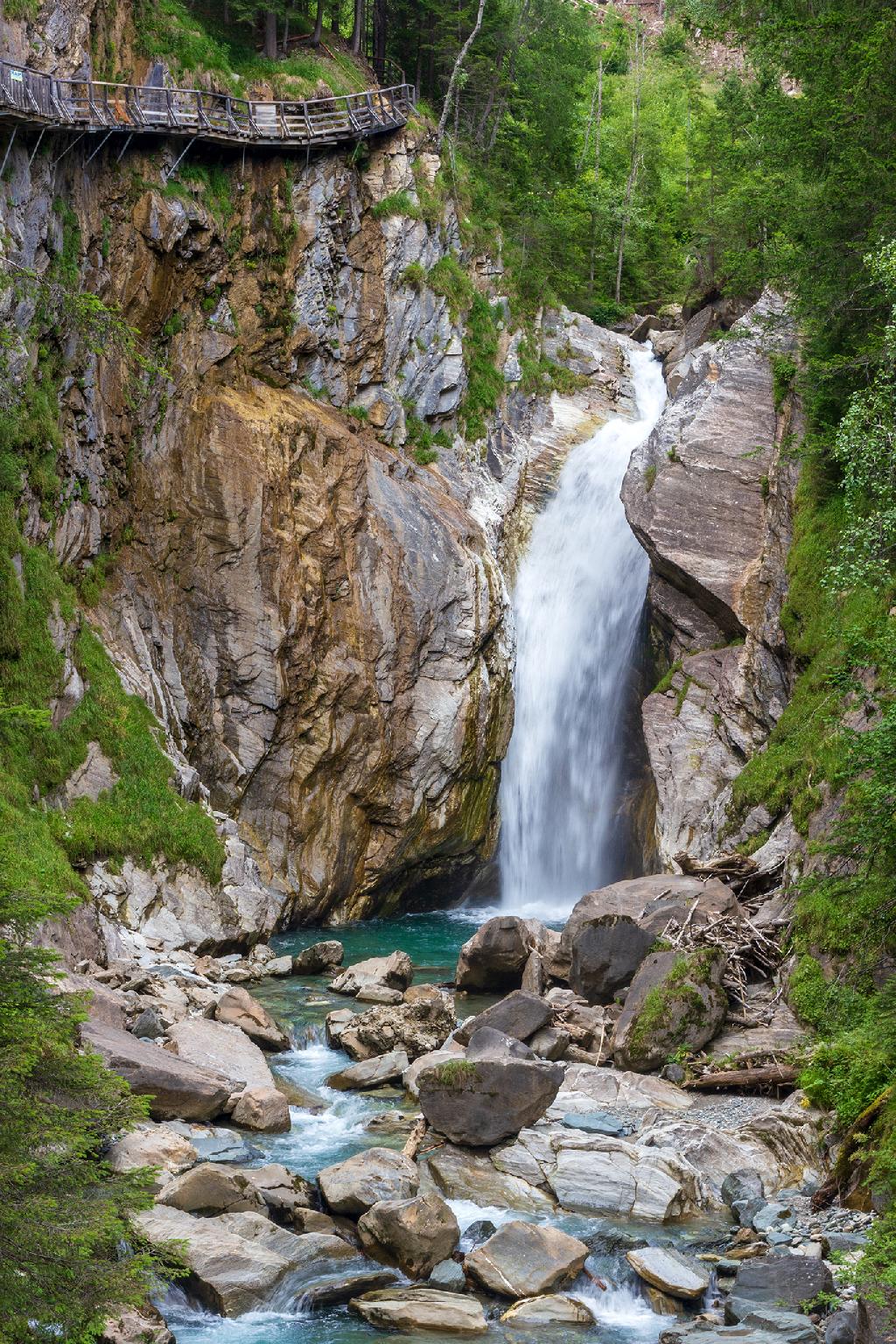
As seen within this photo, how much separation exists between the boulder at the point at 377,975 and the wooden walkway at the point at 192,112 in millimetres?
15555

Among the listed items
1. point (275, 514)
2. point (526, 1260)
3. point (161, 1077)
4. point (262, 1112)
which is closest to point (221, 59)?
point (275, 514)

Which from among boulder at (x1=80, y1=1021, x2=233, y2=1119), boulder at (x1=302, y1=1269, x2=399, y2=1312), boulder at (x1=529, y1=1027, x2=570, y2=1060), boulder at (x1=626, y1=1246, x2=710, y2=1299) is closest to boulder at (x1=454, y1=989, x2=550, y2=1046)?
boulder at (x1=529, y1=1027, x2=570, y2=1060)

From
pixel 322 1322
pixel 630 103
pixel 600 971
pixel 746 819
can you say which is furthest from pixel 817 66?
pixel 630 103

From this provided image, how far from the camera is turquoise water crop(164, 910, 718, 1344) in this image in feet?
27.5

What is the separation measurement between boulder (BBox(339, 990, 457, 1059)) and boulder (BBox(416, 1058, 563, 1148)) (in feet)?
9.01

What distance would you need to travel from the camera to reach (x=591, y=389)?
33438mm

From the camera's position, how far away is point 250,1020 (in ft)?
48.9

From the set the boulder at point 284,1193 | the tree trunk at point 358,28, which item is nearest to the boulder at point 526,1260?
the boulder at point 284,1193

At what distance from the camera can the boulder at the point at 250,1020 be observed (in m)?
14.8

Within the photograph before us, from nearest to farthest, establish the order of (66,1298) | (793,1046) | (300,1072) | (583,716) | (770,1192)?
1. (66,1298)
2. (770,1192)
3. (793,1046)
4. (300,1072)
5. (583,716)

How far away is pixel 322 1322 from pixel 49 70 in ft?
72.8

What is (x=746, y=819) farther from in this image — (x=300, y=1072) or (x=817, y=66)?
(x=817, y=66)

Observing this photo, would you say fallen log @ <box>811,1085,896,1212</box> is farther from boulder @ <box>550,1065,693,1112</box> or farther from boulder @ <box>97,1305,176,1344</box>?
boulder @ <box>97,1305,176,1344</box>

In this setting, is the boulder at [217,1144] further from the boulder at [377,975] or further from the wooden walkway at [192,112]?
the wooden walkway at [192,112]
